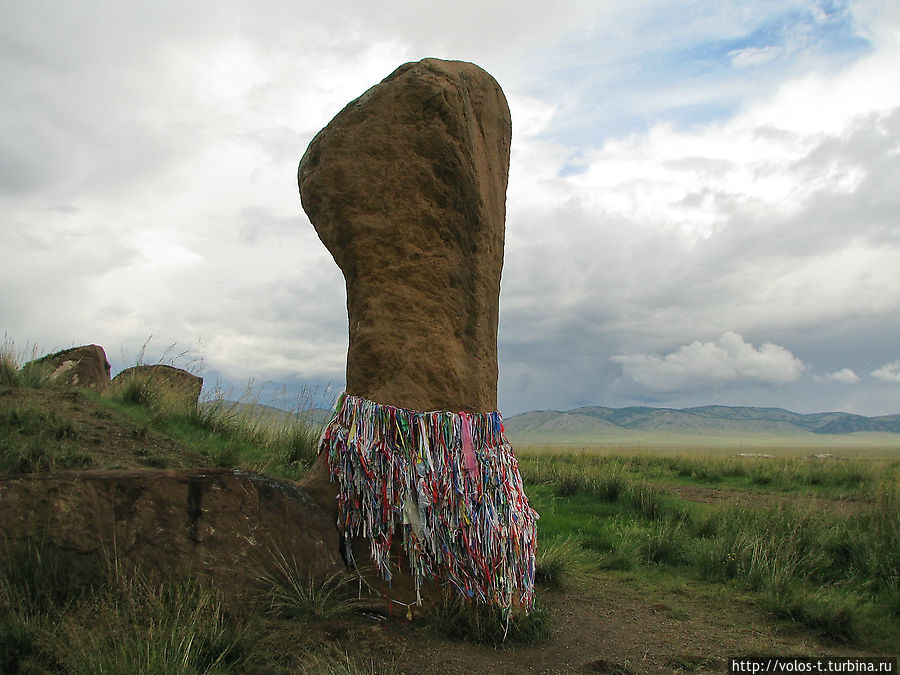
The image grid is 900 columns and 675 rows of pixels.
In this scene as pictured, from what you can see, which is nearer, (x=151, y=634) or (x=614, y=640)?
(x=151, y=634)

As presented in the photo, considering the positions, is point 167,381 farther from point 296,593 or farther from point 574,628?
point 574,628

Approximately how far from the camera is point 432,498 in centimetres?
363

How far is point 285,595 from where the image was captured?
328cm

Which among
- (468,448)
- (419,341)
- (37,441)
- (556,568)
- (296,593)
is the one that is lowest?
(556,568)

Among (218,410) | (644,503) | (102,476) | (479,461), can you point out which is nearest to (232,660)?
(102,476)

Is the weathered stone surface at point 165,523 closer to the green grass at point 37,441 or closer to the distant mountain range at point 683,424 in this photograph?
the green grass at point 37,441

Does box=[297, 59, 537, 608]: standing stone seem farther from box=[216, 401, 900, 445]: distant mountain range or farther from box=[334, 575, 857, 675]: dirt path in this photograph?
box=[216, 401, 900, 445]: distant mountain range

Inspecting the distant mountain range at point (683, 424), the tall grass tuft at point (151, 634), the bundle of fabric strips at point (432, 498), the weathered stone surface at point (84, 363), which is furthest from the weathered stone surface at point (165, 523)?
the distant mountain range at point (683, 424)

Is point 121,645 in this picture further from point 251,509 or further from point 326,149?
point 326,149

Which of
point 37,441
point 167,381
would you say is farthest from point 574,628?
point 167,381

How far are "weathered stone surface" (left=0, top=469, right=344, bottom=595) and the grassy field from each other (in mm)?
100

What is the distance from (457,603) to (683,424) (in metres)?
176

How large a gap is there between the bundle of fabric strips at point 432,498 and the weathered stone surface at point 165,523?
360mm

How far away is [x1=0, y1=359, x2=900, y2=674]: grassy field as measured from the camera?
281cm
